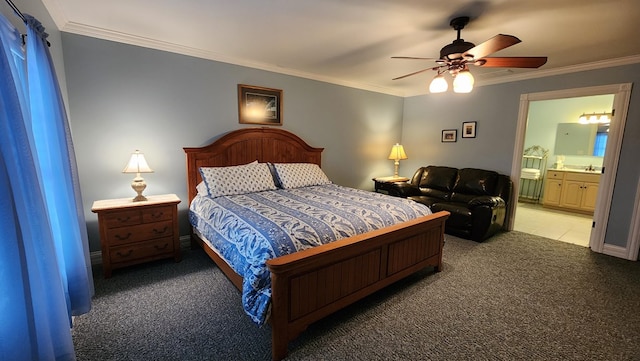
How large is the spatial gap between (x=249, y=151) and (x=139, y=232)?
158cm

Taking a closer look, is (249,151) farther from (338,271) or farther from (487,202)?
(487,202)

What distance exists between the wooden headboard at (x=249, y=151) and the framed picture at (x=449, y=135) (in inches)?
94.1

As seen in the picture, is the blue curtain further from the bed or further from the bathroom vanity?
the bathroom vanity

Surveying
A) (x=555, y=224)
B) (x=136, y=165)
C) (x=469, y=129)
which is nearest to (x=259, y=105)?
(x=136, y=165)

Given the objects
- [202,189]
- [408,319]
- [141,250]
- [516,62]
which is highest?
[516,62]

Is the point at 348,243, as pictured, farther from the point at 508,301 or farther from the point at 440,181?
the point at 440,181

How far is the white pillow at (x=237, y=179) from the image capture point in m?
3.06

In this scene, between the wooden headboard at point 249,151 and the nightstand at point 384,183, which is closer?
the wooden headboard at point 249,151

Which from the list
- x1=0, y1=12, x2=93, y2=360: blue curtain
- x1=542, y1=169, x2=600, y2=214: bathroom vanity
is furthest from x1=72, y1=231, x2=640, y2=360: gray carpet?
x1=542, y1=169, x2=600, y2=214: bathroom vanity

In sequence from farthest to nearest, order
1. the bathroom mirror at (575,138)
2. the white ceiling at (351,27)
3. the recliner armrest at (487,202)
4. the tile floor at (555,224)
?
the bathroom mirror at (575,138) < the tile floor at (555,224) < the recliner armrest at (487,202) < the white ceiling at (351,27)

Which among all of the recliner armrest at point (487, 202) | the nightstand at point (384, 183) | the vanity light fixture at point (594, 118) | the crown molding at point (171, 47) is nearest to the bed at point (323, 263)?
the crown molding at point (171, 47)

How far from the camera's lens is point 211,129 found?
348 cm

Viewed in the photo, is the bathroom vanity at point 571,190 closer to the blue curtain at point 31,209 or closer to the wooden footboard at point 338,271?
the wooden footboard at point 338,271

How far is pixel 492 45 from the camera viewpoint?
2020 mm
